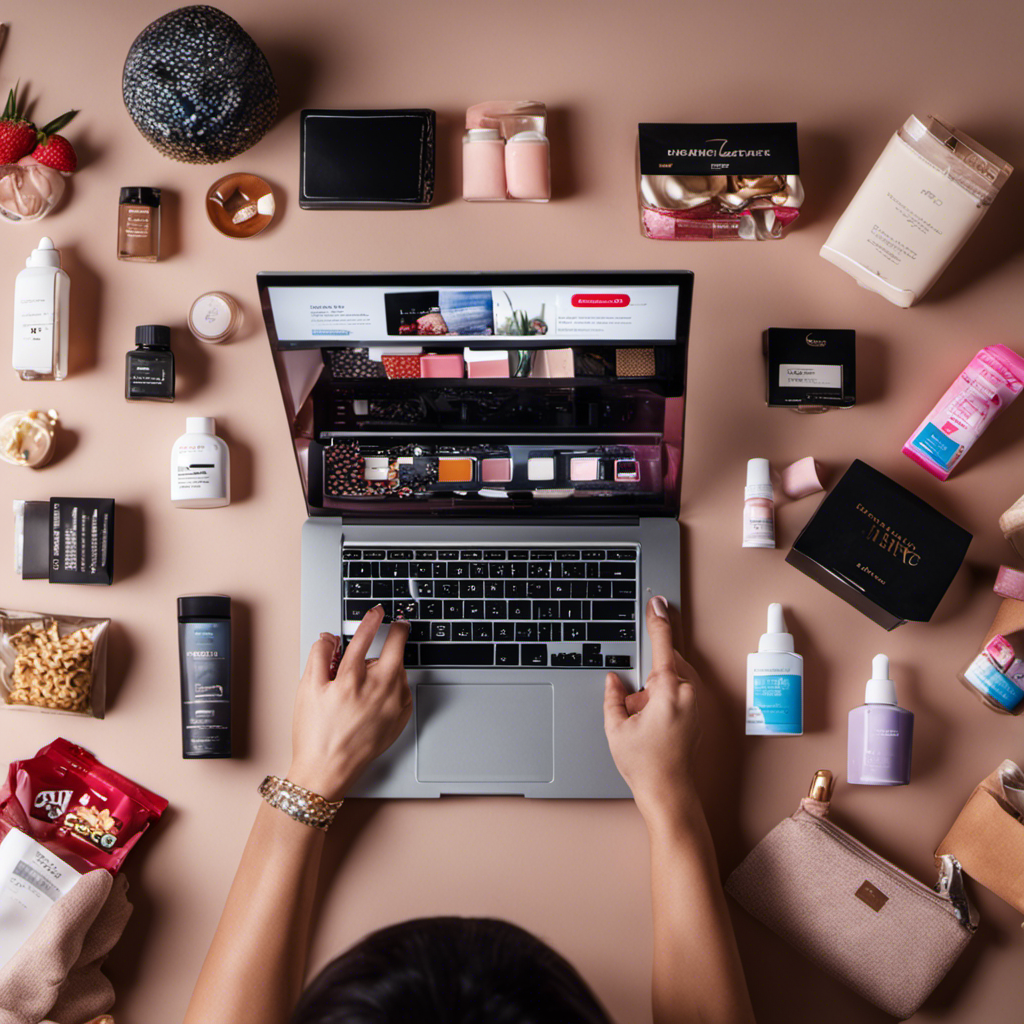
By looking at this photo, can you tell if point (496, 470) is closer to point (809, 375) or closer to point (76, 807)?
point (809, 375)

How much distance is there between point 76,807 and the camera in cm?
111

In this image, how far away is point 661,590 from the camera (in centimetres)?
111

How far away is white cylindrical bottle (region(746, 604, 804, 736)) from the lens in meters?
1.09

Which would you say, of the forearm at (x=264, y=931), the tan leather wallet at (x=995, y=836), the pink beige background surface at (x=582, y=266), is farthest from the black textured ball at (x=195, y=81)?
the tan leather wallet at (x=995, y=836)

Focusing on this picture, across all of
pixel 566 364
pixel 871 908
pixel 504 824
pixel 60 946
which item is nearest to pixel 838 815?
pixel 871 908

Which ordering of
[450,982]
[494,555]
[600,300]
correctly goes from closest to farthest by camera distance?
[450,982]
[600,300]
[494,555]

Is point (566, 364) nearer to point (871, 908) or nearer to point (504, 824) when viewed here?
point (504, 824)

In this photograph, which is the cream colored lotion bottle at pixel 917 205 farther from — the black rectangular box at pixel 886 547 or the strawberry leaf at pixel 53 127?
the strawberry leaf at pixel 53 127

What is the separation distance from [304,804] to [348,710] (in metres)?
0.13

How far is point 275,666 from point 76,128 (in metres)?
0.89

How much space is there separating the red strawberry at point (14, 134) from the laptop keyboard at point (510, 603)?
83 cm

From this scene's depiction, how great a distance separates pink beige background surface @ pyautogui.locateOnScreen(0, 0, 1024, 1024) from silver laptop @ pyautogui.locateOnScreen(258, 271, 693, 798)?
11 cm

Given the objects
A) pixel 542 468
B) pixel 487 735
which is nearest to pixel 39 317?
pixel 542 468

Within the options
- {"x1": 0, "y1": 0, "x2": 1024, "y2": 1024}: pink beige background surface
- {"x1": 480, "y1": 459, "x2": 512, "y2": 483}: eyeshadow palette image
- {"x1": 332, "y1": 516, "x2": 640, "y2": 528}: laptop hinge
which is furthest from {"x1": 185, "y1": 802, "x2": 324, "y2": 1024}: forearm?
{"x1": 480, "y1": 459, "x2": 512, "y2": 483}: eyeshadow palette image
